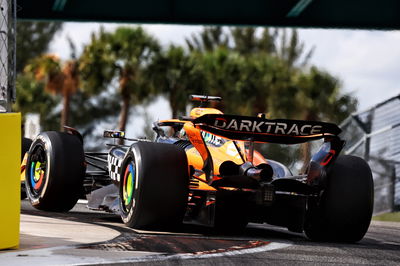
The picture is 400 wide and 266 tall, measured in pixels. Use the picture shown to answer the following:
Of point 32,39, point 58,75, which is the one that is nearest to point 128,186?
point 58,75

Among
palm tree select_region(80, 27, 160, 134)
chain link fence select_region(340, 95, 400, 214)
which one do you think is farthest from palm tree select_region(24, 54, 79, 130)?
chain link fence select_region(340, 95, 400, 214)

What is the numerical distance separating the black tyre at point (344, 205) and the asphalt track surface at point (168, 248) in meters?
0.19

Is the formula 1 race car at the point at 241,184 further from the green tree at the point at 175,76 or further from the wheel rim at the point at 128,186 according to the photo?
the green tree at the point at 175,76

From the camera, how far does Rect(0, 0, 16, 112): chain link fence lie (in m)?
7.85

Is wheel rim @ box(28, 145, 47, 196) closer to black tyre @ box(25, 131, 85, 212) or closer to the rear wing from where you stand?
black tyre @ box(25, 131, 85, 212)

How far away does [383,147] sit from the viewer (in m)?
16.3

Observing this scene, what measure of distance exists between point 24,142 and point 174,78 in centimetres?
2790

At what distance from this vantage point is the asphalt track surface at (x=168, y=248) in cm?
612

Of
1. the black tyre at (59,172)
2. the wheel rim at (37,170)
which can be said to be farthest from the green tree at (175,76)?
the black tyre at (59,172)

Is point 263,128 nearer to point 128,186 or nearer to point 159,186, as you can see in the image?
point 159,186

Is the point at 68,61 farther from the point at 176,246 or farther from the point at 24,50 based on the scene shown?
the point at 176,246

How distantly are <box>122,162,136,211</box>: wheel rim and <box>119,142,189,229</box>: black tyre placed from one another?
0.58ft

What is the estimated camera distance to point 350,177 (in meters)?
8.46

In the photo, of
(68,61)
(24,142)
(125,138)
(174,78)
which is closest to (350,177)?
(125,138)
